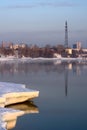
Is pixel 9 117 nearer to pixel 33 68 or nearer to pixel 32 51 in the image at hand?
pixel 33 68

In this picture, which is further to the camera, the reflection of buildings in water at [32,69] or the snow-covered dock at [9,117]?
the reflection of buildings in water at [32,69]

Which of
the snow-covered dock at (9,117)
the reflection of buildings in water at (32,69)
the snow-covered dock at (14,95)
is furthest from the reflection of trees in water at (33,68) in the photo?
the snow-covered dock at (9,117)

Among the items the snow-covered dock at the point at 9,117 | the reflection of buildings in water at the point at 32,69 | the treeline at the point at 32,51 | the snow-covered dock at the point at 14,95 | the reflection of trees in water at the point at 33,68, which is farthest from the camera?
the treeline at the point at 32,51

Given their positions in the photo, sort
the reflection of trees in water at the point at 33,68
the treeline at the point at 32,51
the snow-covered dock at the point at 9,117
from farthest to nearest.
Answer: the treeline at the point at 32,51
the reflection of trees in water at the point at 33,68
the snow-covered dock at the point at 9,117

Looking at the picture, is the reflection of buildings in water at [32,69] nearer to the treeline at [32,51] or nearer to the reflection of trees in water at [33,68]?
the reflection of trees in water at [33,68]

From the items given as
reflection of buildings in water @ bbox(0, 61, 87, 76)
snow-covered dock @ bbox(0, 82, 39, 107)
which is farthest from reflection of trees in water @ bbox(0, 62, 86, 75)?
snow-covered dock @ bbox(0, 82, 39, 107)

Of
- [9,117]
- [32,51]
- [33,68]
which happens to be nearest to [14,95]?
[9,117]

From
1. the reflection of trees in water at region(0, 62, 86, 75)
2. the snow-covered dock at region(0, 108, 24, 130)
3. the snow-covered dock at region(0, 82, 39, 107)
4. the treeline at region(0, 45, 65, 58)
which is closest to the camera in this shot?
the snow-covered dock at region(0, 108, 24, 130)

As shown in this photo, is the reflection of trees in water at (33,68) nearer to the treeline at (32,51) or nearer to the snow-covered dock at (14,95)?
the snow-covered dock at (14,95)

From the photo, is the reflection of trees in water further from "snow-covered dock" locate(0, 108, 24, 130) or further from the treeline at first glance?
the treeline

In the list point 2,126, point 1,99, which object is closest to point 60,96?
point 1,99

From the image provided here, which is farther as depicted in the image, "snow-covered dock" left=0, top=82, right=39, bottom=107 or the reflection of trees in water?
the reflection of trees in water

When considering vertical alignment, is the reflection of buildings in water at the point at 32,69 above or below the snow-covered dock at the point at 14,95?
below

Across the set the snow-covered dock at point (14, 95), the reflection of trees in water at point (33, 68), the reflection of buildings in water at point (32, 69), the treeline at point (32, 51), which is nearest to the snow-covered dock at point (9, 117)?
the snow-covered dock at point (14, 95)
